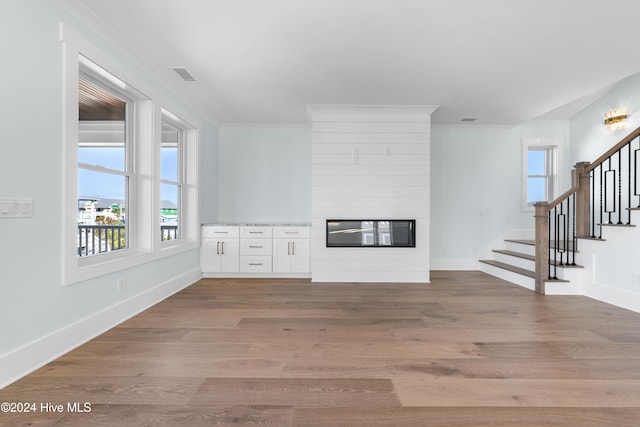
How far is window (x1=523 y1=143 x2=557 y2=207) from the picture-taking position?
18.9 feet

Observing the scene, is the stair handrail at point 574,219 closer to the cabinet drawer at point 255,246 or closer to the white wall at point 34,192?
the cabinet drawer at point 255,246

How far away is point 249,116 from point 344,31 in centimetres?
281

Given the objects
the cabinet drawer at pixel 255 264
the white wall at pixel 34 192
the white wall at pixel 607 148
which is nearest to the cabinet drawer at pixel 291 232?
the cabinet drawer at pixel 255 264

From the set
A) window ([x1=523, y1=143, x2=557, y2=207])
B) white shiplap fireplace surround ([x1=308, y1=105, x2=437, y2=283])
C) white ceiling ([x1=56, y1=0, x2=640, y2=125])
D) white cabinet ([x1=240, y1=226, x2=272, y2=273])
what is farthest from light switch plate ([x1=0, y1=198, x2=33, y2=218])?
window ([x1=523, y1=143, x2=557, y2=207])

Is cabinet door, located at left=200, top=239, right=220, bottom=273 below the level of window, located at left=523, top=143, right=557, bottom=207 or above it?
below

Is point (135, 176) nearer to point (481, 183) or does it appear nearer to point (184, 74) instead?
point (184, 74)

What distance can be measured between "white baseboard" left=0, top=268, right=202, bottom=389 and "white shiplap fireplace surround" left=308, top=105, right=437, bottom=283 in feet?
7.70

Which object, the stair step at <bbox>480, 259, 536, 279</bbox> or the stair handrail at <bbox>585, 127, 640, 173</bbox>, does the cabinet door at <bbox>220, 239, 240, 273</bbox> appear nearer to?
the stair step at <bbox>480, 259, 536, 279</bbox>

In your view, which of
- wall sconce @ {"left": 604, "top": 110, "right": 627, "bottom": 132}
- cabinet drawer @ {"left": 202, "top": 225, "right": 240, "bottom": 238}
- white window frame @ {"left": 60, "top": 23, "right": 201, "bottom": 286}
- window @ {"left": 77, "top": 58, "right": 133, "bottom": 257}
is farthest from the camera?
cabinet drawer @ {"left": 202, "top": 225, "right": 240, "bottom": 238}

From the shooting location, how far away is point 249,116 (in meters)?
5.14

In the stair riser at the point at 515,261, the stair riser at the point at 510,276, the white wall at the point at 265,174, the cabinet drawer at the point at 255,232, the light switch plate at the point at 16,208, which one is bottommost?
the stair riser at the point at 510,276

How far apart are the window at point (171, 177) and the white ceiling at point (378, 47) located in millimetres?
543

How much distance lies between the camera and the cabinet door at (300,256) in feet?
16.2

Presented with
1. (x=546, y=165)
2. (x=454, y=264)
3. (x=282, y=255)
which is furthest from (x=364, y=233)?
(x=546, y=165)
